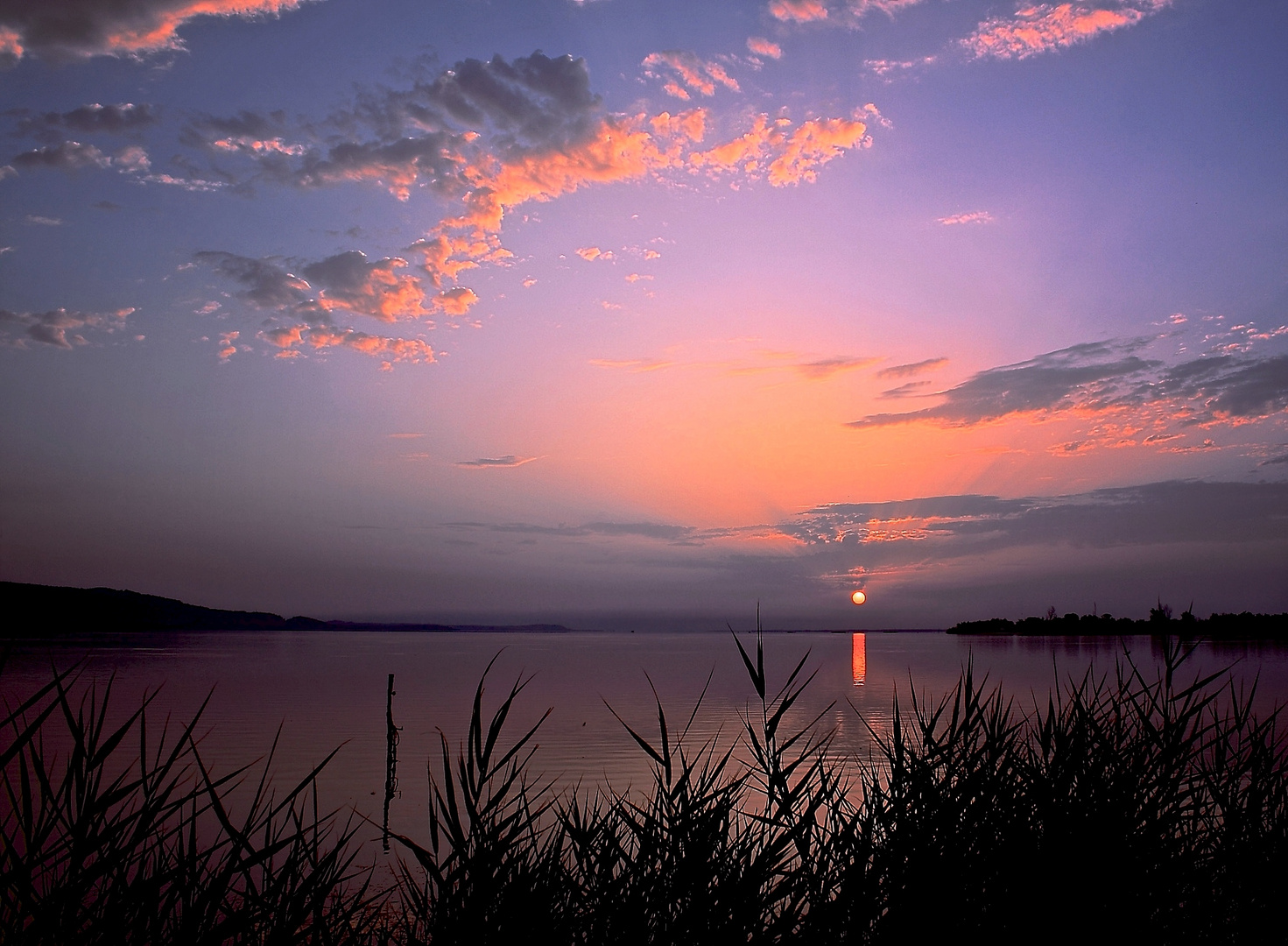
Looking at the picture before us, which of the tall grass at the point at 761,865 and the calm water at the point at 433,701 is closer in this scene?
the tall grass at the point at 761,865

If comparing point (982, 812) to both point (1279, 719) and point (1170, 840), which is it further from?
point (1279, 719)

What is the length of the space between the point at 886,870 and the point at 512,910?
8.67 ft

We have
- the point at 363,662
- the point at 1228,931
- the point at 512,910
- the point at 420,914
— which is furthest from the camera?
the point at 363,662

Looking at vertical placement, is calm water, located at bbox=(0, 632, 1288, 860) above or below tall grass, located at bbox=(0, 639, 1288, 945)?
below

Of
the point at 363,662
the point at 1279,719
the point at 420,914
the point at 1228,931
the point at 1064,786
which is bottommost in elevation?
the point at 363,662

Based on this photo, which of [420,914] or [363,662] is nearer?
[420,914]

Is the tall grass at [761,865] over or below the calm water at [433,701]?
over

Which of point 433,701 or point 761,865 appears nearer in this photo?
point 761,865

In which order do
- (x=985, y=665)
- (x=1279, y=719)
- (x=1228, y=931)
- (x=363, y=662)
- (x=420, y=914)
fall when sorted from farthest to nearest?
1. (x=363, y=662)
2. (x=985, y=665)
3. (x=1279, y=719)
4. (x=1228, y=931)
5. (x=420, y=914)

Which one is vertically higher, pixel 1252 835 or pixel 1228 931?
pixel 1252 835

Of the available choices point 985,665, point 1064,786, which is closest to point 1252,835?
point 1064,786

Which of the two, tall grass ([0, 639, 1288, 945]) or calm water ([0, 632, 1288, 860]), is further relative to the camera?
calm water ([0, 632, 1288, 860])

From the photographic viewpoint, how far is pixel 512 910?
14.9ft

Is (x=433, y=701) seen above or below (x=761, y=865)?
below
